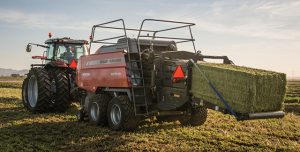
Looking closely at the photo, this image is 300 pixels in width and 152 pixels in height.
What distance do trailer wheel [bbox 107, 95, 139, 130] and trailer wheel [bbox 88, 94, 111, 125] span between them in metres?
0.50

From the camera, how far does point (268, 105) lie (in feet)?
23.5

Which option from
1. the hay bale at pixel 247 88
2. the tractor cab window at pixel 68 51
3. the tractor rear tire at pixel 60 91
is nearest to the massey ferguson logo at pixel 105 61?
the tractor rear tire at pixel 60 91

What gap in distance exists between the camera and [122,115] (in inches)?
359

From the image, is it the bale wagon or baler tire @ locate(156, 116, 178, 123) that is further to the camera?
baler tire @ locate(156, 116, 178, 123)

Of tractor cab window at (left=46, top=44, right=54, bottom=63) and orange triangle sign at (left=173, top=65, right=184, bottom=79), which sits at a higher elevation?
tractor cab window at (left=46, top=44, right=54, bottom=63)

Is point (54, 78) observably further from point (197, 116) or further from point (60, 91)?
point (197, 116)

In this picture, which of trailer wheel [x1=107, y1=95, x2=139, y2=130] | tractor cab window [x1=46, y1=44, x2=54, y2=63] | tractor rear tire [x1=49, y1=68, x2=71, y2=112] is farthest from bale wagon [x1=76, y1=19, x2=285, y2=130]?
tractor cab window [x1=46, y1=44, x2=54, y2=63]

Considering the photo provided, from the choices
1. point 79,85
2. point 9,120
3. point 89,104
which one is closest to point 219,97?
point 89,104

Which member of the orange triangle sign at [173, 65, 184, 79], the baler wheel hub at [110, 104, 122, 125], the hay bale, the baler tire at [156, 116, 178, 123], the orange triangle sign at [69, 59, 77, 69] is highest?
the orange triangle sign at [69, 59, 77, 69]

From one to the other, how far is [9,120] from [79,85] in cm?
235

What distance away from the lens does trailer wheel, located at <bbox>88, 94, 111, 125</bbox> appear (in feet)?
33.3

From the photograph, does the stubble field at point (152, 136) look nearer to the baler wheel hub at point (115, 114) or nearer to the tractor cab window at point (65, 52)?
the baler wheel hub at point (115, 114)

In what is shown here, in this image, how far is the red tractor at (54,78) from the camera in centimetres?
1272

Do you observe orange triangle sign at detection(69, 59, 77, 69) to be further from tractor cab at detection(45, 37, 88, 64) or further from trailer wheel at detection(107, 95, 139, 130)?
trailer wheel at detection(107, 95, 139, 130)
